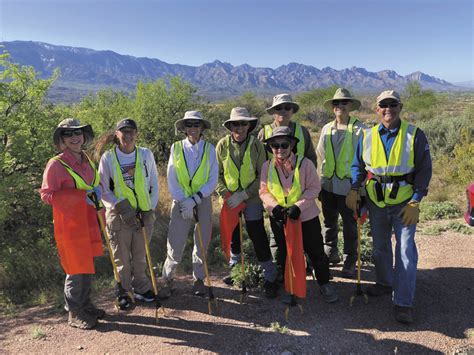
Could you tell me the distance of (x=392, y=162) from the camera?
4.10 meters

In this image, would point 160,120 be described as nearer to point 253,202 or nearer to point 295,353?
point 253,202

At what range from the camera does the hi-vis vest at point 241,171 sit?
15.5ft

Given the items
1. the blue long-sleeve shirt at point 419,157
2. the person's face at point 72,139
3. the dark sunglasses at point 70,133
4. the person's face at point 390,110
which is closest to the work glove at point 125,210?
the person's face at point 72,139

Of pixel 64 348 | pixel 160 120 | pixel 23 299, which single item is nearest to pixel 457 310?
pixel 64 348

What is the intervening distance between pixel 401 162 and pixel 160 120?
1095 cm

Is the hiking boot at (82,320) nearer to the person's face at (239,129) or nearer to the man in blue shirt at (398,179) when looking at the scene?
the person's face at (239,129)

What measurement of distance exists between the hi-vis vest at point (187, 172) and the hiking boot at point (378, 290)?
2679 millimetres

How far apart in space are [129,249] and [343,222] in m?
3.09

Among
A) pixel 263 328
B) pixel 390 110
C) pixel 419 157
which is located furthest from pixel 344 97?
pixel 263 328

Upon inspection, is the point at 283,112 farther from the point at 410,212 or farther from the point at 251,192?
the point at 410,212

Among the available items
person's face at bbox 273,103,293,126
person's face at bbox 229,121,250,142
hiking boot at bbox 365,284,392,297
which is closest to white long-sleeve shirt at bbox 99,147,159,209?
person's face at bbox 229,121,250,142

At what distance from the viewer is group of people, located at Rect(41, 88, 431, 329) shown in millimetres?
4090

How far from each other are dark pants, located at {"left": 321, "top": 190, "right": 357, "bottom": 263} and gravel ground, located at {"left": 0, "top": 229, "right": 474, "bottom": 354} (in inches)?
20.8

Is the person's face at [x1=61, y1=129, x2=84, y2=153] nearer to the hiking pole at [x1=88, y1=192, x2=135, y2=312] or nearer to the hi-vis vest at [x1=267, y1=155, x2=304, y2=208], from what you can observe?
the hiking pole at [x1=88, y1=192, x2=135, y2=312]
